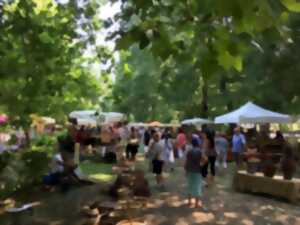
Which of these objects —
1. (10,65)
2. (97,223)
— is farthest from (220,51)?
(10,65)

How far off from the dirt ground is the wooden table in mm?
240

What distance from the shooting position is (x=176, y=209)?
1298 cm

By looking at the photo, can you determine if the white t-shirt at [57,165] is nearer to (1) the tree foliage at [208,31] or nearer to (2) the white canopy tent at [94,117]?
(1) the tree foliage at [208,31]

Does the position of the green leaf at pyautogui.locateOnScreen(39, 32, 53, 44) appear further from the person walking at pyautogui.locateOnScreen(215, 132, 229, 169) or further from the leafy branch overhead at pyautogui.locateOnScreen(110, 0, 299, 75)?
the person walking at pyautogui.locateOnScreen(215, 132, 229, 169)

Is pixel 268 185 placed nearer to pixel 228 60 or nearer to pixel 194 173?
pixel 194 173

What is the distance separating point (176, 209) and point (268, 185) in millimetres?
3913

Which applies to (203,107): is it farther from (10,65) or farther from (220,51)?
(220,51)

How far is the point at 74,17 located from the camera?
15.1m

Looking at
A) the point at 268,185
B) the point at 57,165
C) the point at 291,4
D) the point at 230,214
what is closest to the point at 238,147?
the point at 268,185

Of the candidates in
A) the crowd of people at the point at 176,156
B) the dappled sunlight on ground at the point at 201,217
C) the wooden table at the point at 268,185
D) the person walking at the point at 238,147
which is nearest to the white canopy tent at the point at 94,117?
the crowd of people at the point at 176,156

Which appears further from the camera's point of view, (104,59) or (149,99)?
(149,99)

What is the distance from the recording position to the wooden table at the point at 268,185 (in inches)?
591

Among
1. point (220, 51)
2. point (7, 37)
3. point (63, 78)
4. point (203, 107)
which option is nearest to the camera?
point (220, 51)

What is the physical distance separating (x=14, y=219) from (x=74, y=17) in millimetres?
6300
